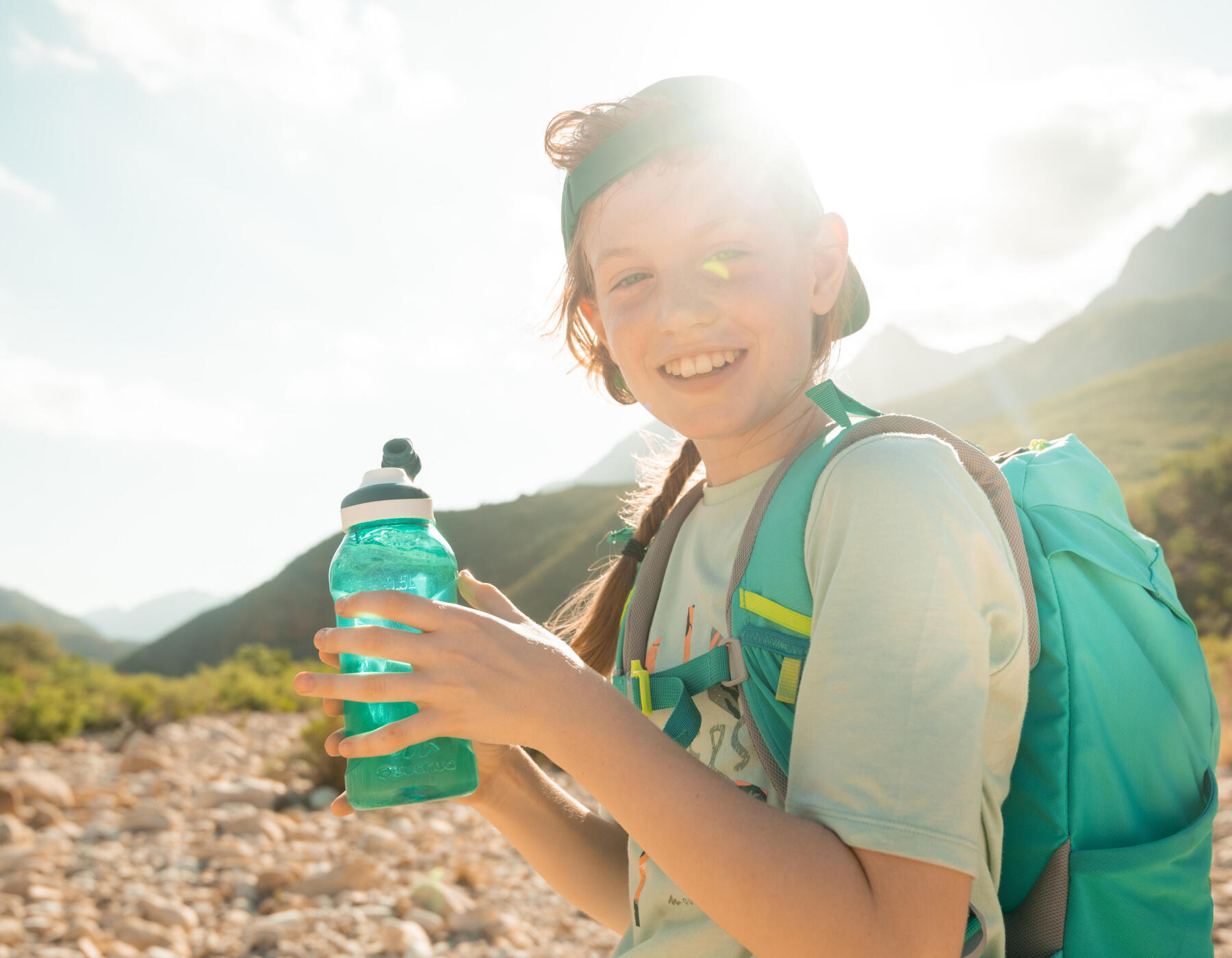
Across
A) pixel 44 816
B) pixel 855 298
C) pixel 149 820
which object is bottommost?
pixel 149 820

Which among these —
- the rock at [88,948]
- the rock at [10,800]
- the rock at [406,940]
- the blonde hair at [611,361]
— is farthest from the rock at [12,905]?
the blonde hair at [611,361]

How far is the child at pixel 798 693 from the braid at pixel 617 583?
43 cm

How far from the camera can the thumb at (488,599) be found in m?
1.18

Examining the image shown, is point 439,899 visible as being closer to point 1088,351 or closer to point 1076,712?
point 1076,712

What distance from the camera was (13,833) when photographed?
17.3ft

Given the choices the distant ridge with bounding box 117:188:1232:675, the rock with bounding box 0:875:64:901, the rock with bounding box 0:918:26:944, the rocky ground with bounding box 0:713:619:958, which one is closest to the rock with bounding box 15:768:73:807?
the rocky ground with bounding box 0:713:619:958

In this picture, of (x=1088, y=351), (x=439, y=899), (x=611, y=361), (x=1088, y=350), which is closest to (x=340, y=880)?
(x=439, y=899)

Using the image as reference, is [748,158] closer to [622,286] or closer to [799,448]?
[622,286]

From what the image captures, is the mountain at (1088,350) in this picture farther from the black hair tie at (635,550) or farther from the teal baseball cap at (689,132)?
the teal baseball cap at (689,132)

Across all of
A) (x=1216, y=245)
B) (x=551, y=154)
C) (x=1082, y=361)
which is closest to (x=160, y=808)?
(x=551, y=154)

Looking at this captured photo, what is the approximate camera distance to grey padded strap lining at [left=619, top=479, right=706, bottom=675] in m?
1.55

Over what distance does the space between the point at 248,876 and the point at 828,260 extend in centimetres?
504

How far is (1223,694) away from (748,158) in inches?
360

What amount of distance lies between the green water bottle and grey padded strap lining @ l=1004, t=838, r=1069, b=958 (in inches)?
34.6
